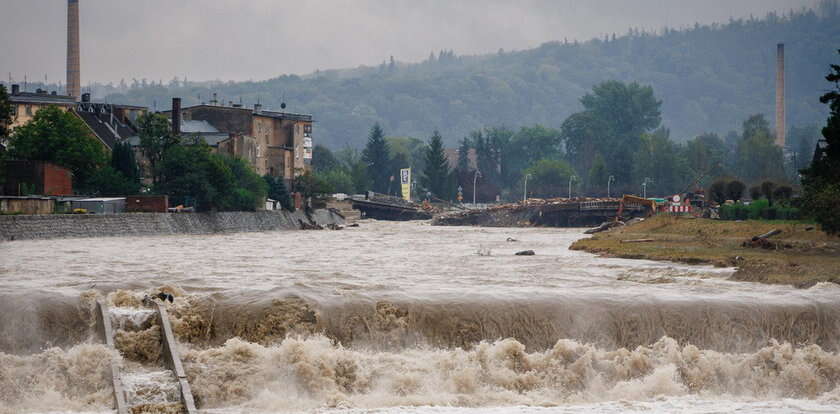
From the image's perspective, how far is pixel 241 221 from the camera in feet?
350

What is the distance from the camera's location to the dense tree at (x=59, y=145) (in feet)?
324

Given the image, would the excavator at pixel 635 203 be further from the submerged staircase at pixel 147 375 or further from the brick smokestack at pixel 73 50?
the submerged staircase at pixel 147 375

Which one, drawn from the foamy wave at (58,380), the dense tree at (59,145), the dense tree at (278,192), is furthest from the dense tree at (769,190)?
the foamy wave at (58,380)

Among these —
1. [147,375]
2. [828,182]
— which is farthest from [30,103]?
[147,375]

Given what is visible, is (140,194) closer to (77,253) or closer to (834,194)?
(77,253)

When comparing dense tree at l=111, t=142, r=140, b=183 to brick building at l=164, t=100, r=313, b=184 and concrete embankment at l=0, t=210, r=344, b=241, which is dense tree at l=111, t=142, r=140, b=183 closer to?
concrete embankment at l=0, t=210, r=344, b=241

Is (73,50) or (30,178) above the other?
(73,50)

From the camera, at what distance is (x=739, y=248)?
2226 inches

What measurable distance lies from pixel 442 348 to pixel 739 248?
104ft

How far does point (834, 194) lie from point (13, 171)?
64342 mm

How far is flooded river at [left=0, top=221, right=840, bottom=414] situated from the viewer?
2545cm

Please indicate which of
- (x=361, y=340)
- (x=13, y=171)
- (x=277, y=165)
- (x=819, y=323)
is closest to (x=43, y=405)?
(x=361, y=340)

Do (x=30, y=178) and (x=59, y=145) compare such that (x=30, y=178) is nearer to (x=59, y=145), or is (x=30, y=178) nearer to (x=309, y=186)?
(x=59, y=145)

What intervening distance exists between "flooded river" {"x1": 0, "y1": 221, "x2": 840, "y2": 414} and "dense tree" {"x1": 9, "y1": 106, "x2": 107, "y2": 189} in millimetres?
63993
